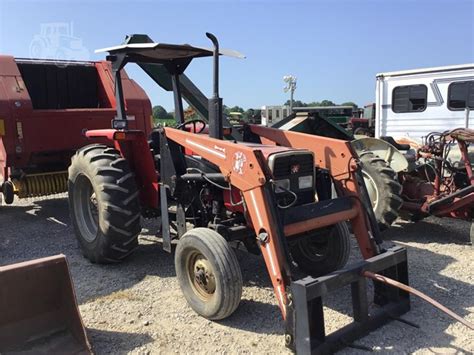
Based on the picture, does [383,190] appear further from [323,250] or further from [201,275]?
[201,275]

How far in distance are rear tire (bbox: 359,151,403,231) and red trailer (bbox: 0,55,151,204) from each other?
357 centimetres

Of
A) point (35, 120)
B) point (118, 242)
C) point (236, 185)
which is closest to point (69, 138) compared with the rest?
point (35, 120)

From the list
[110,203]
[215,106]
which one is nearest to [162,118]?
[110,203]

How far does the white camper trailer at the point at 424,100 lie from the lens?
983cm

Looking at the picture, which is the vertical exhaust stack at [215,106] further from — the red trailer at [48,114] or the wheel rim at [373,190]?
the red trailer at [48,114]

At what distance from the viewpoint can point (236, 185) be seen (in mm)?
3725

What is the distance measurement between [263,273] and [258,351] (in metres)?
1.47

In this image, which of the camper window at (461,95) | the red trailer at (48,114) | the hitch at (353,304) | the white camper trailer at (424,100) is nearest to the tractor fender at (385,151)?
the hitch at (353,304)

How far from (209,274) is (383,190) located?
300 cm

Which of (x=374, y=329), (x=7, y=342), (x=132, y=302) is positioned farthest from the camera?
(x=132, y=302)

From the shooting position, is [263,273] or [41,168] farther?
[41,168]

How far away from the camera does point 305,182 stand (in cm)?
405

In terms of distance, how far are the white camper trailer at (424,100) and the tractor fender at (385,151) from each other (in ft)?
10.0

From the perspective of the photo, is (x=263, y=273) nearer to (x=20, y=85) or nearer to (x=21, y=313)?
(x=21, y=313)
